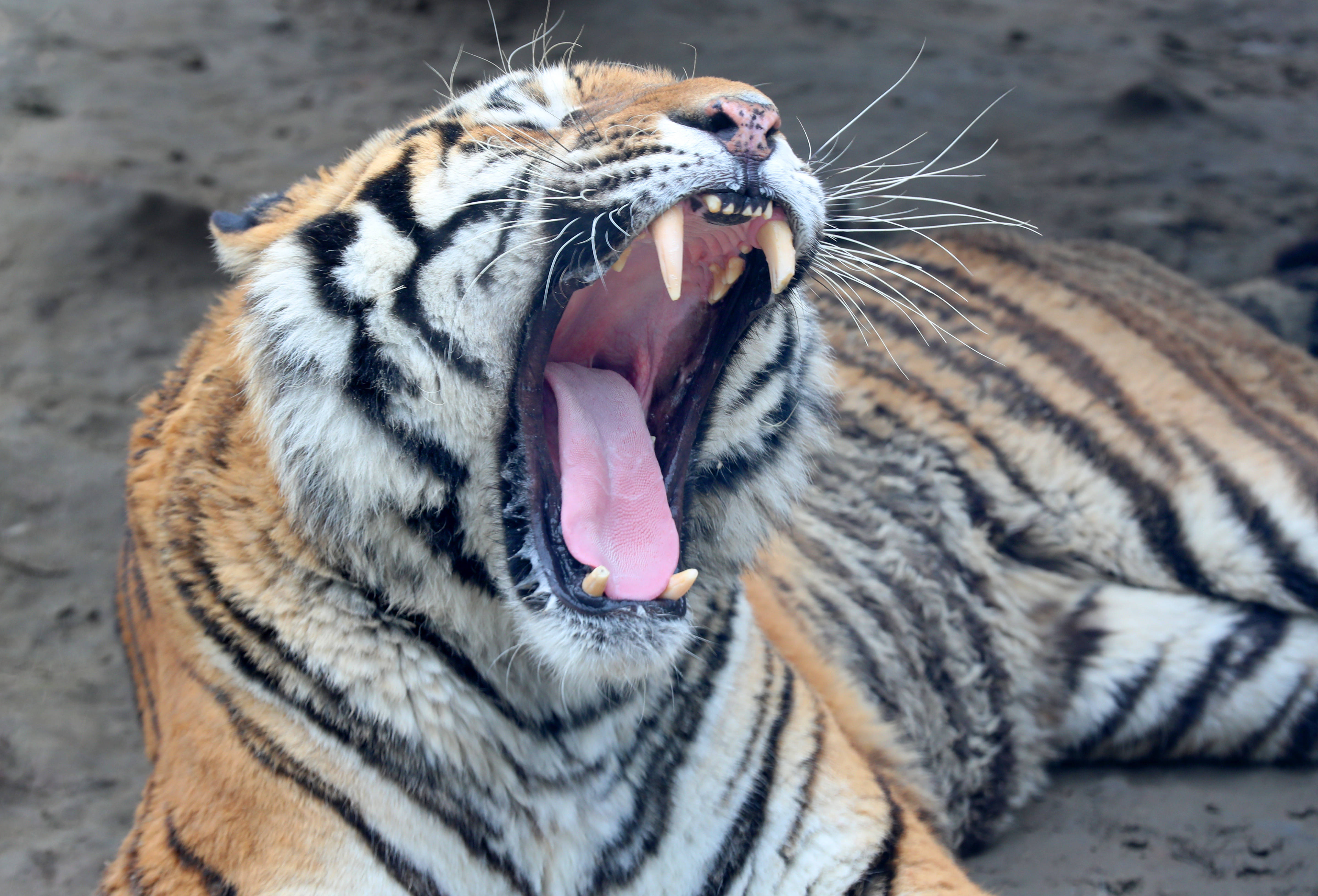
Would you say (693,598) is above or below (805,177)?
below

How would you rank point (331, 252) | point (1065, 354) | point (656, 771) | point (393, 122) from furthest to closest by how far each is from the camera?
point (393, 122), point (1065, 354), point (656, 771), point (331, 252)

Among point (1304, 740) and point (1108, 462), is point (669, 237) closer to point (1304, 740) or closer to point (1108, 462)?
point (1108, 462)

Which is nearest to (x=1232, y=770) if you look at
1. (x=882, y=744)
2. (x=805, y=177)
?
(x=882, y=744)

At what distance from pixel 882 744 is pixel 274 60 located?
5.04 meters

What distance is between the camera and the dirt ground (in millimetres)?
2305

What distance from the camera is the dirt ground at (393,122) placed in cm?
230

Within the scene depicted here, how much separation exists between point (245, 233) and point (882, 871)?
4.41 ft

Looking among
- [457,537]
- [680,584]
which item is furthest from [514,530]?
[680,584]

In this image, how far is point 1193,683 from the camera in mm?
2535

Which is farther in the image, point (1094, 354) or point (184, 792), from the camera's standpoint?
point (1094, 354)

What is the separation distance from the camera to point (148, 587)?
1.68 m

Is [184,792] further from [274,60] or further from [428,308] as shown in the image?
[274,60]

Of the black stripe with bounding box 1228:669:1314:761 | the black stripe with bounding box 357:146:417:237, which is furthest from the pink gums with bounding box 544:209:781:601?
the black stripe with bounding box 1228:669:1314:761

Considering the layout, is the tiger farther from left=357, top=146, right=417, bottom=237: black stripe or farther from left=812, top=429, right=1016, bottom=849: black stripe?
left=812, top=429, right=1016, bottom=849: black stripe
